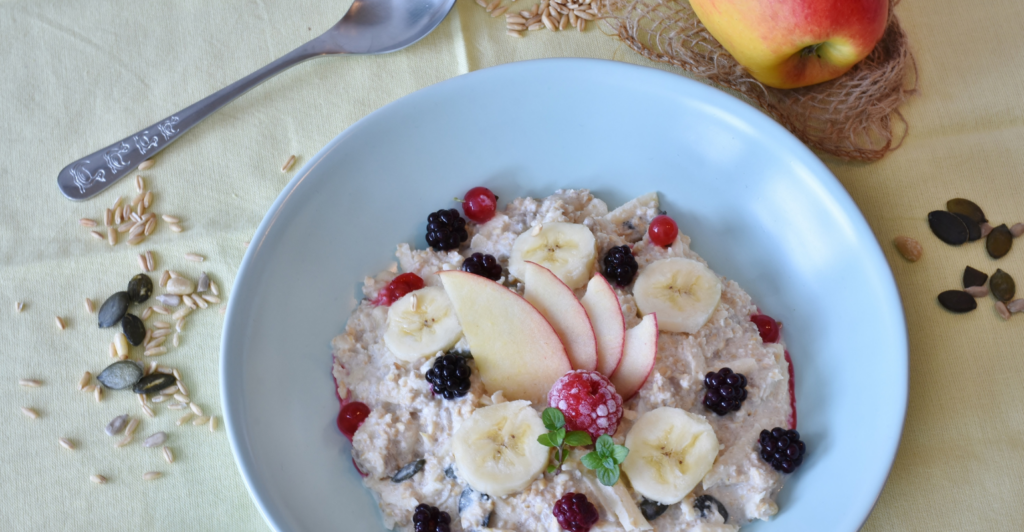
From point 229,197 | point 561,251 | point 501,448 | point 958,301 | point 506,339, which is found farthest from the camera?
point 229,197

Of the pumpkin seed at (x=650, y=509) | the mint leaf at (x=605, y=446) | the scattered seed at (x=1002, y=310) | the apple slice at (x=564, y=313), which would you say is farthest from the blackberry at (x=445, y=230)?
the scattered seed at (x=1002, y=310)

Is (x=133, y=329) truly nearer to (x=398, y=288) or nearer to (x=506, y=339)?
(x=398, y=288)

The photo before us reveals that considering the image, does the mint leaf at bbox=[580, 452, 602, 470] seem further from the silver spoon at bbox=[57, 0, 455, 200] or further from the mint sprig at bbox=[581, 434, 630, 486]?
the silver spoon at bbox=[57, 0, 455, 200]

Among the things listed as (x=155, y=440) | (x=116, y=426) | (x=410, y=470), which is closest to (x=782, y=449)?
(x=410, y=470)

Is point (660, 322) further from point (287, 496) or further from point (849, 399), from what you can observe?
point (287, 496)

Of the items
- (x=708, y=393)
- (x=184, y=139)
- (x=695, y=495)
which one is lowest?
(x=695, y=495)

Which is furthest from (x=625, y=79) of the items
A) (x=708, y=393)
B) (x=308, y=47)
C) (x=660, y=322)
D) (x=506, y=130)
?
(x=308, y=47)
